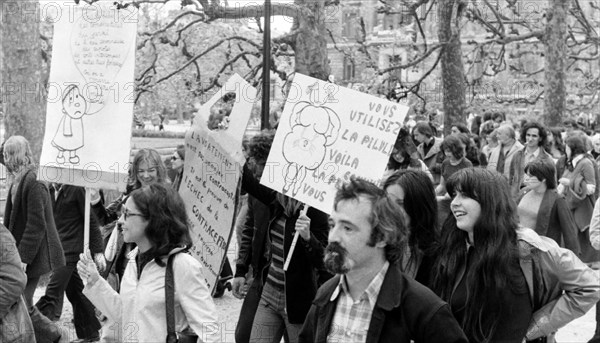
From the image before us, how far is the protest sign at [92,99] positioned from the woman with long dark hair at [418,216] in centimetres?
181

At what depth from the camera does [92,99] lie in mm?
5801

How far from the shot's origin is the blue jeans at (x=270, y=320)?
18.7 ft

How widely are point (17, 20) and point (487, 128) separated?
322 inches

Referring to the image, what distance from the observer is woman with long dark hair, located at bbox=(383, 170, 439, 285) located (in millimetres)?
4414

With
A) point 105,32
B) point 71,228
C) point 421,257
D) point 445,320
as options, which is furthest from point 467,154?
point 445,320

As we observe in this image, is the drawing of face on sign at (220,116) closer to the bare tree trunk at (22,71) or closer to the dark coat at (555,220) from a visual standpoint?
the dark coat at (555,220)

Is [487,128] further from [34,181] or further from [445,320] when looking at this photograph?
[445,320]

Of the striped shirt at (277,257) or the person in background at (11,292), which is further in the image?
the striped shirt at (277,257)

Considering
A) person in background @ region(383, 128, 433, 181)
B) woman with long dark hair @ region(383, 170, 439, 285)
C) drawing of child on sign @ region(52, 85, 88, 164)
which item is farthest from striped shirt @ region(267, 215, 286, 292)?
person in background @ region(383, 128, 433, 181)

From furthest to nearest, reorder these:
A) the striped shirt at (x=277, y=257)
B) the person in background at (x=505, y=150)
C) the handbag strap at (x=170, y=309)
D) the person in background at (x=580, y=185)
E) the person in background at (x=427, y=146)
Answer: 1. the person in background at (x=427, y=146)
2. the person in background at (x=505, y=150)
3. the person in background at (x=580, y=185)
4. the striped shirt at (x=277, y=257)
5. the handbag strap at (x=170, y=309)

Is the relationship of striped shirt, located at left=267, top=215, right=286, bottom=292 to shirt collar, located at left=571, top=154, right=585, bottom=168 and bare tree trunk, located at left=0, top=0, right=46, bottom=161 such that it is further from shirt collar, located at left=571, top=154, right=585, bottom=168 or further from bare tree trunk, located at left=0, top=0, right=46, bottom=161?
bare tree trunk, located at left=0, top=0, right=46, bottom=161

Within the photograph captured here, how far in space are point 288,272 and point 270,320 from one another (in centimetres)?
29

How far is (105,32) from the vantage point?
5863mm

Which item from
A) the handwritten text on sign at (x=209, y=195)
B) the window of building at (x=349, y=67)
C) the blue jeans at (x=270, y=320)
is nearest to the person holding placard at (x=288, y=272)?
the blue jeans at (x=270, y=320)
